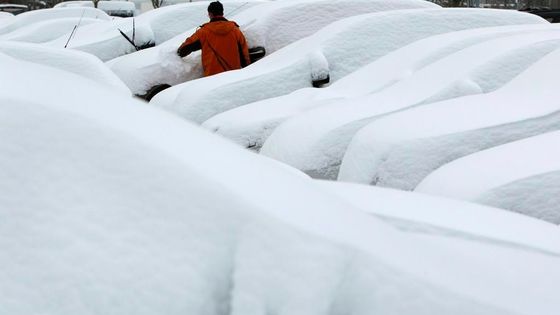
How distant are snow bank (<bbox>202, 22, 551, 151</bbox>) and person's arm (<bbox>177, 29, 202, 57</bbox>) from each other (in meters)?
2.33

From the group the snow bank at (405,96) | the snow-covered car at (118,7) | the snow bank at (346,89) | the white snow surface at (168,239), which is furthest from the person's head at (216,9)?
the snow-covered car at (118,7)

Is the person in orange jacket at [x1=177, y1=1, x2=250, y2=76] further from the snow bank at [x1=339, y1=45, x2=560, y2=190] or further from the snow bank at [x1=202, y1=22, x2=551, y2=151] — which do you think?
the snow bank at [x1=339, y1=45, x2=560, y2=190]

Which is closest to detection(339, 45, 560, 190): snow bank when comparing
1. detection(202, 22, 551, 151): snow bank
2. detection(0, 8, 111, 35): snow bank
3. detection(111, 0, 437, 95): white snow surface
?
detection(202, 22, 551, 151): snow bank

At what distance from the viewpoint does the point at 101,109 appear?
227 cm

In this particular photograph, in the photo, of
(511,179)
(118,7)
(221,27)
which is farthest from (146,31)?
(118,7)

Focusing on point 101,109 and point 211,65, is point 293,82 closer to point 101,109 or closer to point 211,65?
point 211,65

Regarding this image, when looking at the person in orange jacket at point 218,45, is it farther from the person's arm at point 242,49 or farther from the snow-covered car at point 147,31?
the snow-covered car at point 147,31

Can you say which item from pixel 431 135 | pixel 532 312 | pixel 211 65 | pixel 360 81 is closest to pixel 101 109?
pixel 532 312

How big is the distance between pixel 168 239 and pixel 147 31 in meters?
9.27

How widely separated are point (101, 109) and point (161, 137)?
0.18 meters

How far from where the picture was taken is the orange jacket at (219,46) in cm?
939

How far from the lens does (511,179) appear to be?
172 inches

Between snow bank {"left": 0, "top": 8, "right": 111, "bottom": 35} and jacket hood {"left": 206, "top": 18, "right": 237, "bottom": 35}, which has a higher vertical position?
jacket hood {"left": 206, "top": 18, "right": 237, "bottom": 35}

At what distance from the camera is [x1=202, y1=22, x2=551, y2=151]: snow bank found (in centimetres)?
669
